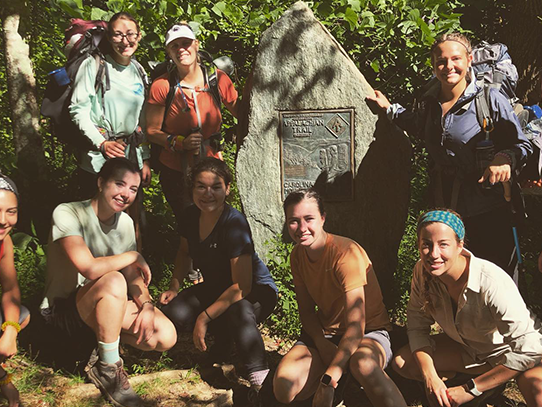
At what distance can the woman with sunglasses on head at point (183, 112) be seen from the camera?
441cm

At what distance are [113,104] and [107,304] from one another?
1.56 m

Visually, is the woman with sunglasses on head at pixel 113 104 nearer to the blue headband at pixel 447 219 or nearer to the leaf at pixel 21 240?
the leaf at pixel 21 240

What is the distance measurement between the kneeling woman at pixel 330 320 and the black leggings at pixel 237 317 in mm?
229

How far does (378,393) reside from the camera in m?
3.15

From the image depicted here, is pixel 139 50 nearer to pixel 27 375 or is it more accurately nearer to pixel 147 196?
pixel 147 196

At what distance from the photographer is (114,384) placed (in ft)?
11.5

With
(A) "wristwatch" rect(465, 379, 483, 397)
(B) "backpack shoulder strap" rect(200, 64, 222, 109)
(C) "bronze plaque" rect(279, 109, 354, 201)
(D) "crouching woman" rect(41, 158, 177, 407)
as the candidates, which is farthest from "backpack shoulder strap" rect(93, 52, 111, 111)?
(A) "wristwatch" rect(465, 379, 483, 397)

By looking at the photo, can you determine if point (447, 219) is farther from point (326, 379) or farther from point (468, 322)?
point (326, 379)

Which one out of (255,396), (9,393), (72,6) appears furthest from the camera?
(72,6)

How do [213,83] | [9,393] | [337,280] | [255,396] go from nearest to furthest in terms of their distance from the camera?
1. [9,393]
2. [337,280]
3. [255,396]
4. [213,83]

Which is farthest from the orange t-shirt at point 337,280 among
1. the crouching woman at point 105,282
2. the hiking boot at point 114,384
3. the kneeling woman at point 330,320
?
the hiking boot at point 114,384

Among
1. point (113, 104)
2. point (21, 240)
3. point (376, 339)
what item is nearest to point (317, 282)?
point (376, 339)

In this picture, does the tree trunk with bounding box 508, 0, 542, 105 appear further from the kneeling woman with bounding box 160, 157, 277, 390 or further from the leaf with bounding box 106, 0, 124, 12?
the leaf with bounding box 106, 0, 124, 12

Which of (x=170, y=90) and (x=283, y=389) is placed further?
(x=170, y=90)
